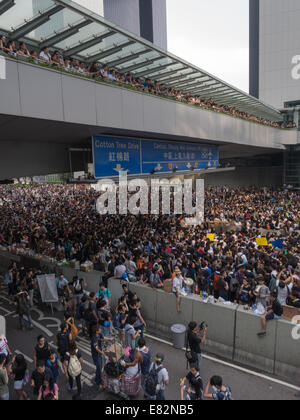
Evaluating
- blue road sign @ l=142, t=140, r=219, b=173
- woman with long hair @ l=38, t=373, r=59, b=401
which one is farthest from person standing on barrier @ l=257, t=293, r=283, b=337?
blue road sign @ l=142, t=140, r=219, b=173

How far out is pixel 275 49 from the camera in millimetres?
59750

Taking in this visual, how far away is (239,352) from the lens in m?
6.84

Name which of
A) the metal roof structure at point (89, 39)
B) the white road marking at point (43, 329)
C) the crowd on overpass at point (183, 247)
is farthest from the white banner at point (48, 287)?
the metal roof structure at point (89, 39)

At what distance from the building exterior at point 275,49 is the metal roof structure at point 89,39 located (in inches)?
2112

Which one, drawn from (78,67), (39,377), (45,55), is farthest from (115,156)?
(39,377)

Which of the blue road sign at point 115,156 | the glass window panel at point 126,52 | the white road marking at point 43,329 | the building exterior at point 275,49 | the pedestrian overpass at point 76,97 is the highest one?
the building exterior at point 275,49

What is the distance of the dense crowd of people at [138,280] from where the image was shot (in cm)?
526

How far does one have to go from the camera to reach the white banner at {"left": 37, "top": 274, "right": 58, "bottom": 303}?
30.7ft

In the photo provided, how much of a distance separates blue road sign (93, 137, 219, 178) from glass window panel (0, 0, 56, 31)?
435 centimetres

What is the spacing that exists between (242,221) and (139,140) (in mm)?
8613

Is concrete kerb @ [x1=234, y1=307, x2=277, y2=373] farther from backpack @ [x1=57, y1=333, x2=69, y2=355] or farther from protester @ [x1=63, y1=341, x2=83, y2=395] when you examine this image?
backpack @ [x1=57, y1=333, x2=69, y2=355]

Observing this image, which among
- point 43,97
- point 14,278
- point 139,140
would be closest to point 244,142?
point 139,140

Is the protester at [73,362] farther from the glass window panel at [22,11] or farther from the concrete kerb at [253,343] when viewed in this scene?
the glass window panel at [22,11]

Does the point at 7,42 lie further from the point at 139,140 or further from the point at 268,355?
the point at 268,355
